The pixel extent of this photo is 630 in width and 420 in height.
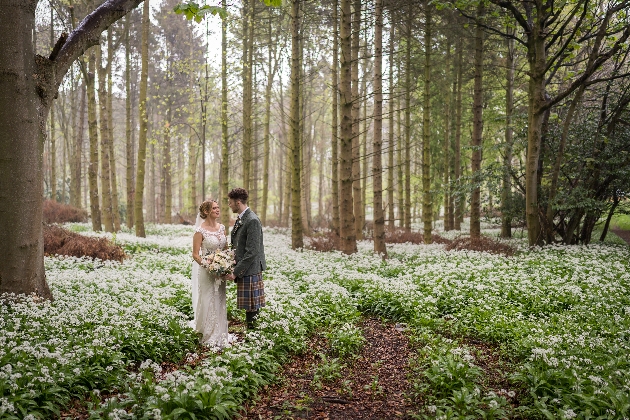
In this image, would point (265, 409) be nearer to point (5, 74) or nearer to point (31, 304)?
point (31, 304)

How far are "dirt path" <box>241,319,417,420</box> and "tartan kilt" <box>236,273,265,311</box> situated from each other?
1.22 m

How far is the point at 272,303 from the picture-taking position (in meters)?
8.52

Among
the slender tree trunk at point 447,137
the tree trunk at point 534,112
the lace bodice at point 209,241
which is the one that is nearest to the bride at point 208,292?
the lace bodice at point 209,241

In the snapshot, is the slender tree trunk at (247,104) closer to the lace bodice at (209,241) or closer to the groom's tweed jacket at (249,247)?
the lace bodice at (209,241)

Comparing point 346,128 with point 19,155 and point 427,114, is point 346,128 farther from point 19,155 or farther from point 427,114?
point 19,155

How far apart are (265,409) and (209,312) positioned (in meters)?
2.49

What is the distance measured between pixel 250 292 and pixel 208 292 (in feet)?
2.40

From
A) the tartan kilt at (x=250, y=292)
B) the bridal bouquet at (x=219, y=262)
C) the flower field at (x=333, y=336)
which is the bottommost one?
the flower field at (x=333, y=336)

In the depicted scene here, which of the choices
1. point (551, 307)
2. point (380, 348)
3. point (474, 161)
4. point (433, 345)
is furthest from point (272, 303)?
point (474, 161)

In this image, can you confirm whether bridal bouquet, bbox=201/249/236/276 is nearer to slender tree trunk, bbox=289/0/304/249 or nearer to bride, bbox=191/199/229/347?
bride, bbox=191/199/229/347

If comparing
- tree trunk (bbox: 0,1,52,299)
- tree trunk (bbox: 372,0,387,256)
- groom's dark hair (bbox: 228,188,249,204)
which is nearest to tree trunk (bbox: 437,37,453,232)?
tree trunk (bbox: 372,0,387,256)

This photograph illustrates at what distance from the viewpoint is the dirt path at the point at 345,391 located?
17.3ft

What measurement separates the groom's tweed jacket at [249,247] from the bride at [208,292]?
44 cm

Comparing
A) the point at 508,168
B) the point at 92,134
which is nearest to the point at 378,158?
the point at 508,168
